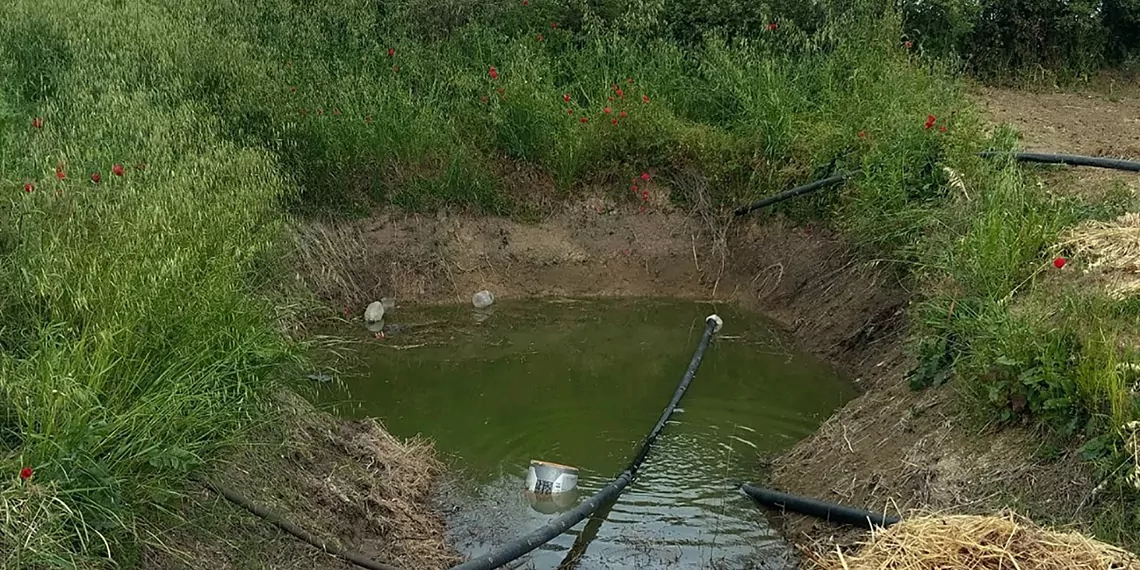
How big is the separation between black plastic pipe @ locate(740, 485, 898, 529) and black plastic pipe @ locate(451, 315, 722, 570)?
614 millimetres

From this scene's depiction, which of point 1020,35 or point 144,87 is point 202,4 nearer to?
point 144,87

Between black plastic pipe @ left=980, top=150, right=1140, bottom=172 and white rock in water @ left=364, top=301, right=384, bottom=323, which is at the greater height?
black plastic pipe @ left=980, top=150, right=1140, bottom=172

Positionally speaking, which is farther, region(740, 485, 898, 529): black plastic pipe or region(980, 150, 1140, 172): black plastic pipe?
region(980, 150, 1140, 172): black plastic pipe

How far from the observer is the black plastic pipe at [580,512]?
452 cm

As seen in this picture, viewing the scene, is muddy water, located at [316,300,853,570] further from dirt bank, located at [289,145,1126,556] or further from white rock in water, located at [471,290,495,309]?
dirt bank, located at [289,145,1126,556]

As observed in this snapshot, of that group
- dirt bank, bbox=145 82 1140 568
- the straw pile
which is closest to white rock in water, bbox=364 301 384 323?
dirt bank, bbox=145 82 1140 568

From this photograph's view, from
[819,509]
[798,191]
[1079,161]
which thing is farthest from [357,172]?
[1079,161]

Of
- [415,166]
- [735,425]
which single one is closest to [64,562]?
[735,425]

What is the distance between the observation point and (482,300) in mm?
8867

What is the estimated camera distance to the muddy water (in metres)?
5.46

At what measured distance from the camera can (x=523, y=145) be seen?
9.32m

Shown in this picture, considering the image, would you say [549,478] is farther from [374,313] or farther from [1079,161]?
[1079,161]

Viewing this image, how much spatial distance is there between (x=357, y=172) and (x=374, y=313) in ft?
4.14

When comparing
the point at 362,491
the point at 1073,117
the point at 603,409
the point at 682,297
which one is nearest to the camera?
the point at 362,491
